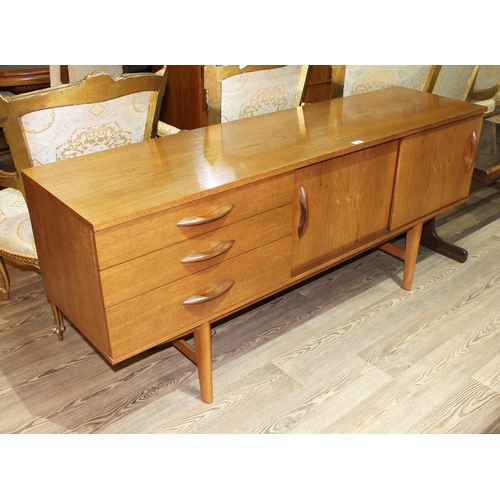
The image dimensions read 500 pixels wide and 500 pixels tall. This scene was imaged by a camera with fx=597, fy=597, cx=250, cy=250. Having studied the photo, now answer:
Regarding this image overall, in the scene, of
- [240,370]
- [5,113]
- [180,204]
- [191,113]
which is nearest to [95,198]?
[180,204]

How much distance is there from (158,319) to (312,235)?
0.53 metres

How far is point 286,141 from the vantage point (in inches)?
67.7

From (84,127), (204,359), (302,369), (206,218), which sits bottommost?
(302,369)

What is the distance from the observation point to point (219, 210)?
4.67 feet

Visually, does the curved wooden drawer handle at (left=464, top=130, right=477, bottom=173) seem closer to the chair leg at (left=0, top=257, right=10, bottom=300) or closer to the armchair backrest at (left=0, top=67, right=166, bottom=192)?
the armchair backrest at (left=0, top=67, right=166, bottom=192)

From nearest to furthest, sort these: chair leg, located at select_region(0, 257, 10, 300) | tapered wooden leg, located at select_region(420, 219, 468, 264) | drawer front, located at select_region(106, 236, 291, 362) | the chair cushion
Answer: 1. drawer front, located at select_region(106, 236, 291, 362)
2. the chair cushion
3. chair leg, located at select_region(0, 257, 10, 300)
4. tapered wooden leg, located at select_region(420, 219, 468, 264)

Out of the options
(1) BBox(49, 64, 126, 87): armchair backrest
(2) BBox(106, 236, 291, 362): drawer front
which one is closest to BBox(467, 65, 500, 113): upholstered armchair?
(1) BBox(49, 64, 126, 87): armchair backrest

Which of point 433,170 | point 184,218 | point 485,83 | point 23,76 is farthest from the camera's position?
point 485,83

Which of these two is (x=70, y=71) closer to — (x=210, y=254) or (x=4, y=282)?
(x=4, y=282)

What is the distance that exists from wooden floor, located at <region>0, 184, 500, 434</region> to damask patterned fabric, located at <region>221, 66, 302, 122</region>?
2.19 feet

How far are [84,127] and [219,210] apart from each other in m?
0.55

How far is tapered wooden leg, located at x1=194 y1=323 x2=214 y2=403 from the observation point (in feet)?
5.24

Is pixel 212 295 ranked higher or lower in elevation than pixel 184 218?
lower

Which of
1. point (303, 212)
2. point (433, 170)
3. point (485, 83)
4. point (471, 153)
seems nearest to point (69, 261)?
point (303, 212)
